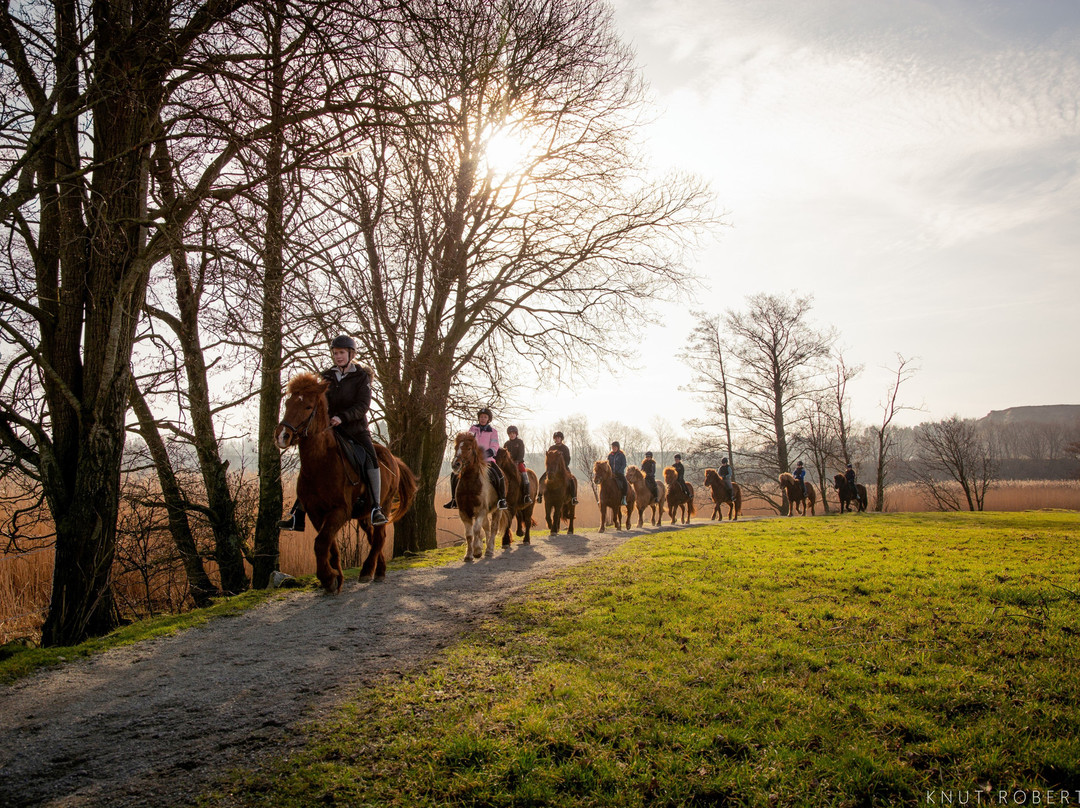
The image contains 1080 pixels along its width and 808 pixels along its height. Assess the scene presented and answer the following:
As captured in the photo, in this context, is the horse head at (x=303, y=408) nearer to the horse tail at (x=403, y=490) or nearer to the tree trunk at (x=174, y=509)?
the horse tail at (x=403, y=490)

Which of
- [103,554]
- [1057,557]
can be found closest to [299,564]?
[103,554]

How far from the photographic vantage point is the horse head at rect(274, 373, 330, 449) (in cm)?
632

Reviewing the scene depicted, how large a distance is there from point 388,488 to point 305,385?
7.11 feet

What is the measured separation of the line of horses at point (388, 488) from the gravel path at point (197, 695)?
1.05 meters

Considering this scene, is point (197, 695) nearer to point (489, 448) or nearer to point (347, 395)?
point (347, 395)

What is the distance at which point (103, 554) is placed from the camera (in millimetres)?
5816

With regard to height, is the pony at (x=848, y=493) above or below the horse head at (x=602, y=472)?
below

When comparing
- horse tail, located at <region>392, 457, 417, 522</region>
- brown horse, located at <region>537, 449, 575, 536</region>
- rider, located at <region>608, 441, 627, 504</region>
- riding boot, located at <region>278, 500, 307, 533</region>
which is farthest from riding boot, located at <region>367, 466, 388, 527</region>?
rider, located at <region>608, 441, 627, 504</region>

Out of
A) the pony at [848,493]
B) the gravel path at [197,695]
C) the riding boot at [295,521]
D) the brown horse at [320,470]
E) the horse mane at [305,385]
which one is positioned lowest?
the pony at [848,493]

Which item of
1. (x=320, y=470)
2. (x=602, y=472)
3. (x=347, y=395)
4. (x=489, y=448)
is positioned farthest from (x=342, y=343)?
(x=602, y=472)

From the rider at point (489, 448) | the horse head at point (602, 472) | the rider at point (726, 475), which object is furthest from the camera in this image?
the rider at point (726, 475)

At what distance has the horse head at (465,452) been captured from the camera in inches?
400

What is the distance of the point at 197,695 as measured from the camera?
3.78 metres

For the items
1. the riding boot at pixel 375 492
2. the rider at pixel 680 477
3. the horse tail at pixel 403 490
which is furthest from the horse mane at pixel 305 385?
the rider at pixel 680 477
